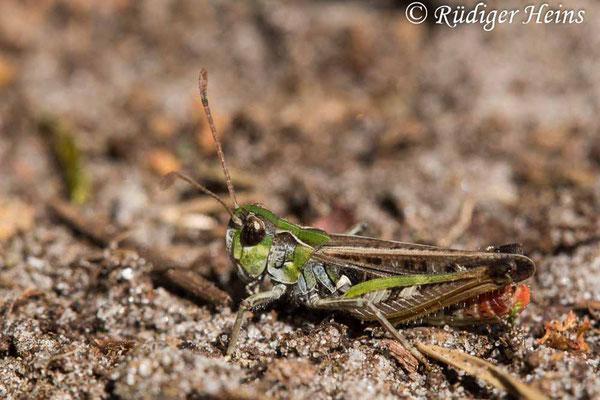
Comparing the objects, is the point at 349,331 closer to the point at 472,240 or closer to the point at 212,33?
the point at 472,240

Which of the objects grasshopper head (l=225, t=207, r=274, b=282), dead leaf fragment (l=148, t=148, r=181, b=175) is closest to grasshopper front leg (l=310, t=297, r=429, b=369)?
grasshopper head (l=225, t=207, r=274, b=282)

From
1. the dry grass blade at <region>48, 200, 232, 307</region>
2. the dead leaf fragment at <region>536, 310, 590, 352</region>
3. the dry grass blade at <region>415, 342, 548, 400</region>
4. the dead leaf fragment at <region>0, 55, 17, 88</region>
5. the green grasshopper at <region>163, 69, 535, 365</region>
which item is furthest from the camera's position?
the dead leaf fragment at <region>0, 55, 17, 88</region>

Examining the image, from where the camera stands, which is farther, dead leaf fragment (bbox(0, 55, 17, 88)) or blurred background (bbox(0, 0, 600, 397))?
dead leaf fragment (bbox(0, 55, 17, 88))

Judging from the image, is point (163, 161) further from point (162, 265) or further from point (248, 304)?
point (248, 304)

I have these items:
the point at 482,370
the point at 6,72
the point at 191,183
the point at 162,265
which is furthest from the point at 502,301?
the point at 6,72

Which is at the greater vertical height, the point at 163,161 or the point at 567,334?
the point at 567,334

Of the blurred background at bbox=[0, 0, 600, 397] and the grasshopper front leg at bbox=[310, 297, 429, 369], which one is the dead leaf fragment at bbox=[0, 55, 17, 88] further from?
the grasshopper front leg at bbox=[310, 297, 429, 369]
